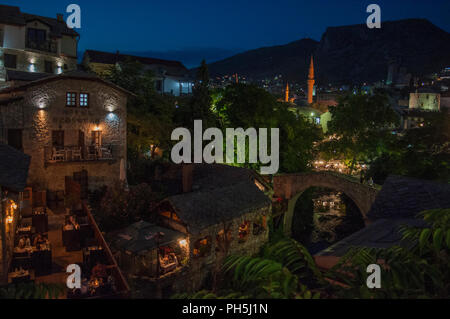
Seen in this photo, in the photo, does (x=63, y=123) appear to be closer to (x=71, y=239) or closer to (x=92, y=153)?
(x=92, y=153)

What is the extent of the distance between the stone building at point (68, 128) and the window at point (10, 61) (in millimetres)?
12556

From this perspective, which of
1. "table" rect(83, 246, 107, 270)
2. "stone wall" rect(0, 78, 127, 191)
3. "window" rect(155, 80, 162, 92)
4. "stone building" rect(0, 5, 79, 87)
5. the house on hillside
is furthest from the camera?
"window" rect(155, 80, 162, 92)

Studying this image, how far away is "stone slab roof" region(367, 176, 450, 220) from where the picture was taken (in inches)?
424

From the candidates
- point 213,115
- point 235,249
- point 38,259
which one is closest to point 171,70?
point 213,115

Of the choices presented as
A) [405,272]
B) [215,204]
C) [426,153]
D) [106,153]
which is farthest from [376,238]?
[426,153]

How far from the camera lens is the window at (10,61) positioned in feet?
102

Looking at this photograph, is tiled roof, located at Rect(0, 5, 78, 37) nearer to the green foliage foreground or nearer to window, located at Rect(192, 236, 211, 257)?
window, located at Rect(192, 236, 211, 257)

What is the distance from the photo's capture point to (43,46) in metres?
33.2

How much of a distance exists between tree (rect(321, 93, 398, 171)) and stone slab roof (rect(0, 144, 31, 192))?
32.2 meters

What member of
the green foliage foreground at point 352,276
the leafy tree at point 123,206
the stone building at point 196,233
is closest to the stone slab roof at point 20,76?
the leafy tree at point 123,206

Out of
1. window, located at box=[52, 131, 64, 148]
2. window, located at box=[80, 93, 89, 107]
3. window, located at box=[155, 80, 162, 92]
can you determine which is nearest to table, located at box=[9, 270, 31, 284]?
window, located at box=[52, 131, 64, 148]

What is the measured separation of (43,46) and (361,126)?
3220 cm

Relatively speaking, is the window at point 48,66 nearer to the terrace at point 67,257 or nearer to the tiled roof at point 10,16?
the tiled roof at point 10,16
